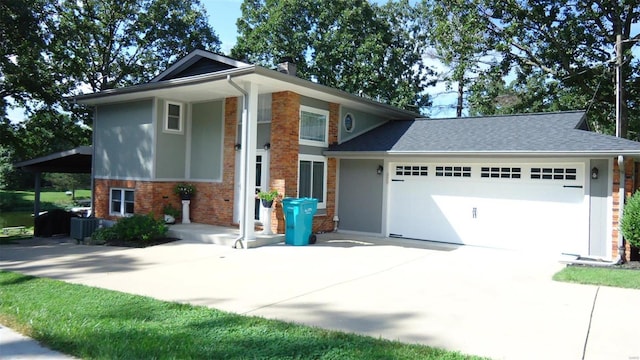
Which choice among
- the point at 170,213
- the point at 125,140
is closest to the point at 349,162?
the point at 170,213

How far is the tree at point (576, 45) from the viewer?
1988 cm

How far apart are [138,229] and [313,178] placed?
469 cm

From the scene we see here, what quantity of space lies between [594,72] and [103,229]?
816 inches

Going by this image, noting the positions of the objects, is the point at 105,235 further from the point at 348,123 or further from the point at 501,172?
the point at 501,172

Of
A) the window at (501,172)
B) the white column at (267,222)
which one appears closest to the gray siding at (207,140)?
the white column at (267,222)

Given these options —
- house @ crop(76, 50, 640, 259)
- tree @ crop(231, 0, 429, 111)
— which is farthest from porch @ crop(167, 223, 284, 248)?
tree @ crop(231, 0, 429, 111)

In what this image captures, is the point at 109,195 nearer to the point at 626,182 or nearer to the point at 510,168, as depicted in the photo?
the point at 510,168

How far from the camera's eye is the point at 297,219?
35.6ft

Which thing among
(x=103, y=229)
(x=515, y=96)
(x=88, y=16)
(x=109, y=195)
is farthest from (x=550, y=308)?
(x=88, y=16)

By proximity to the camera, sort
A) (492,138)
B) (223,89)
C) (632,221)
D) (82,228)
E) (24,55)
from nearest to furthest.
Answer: (632,221), (492,138), (223,89), (82,228), (24,55)

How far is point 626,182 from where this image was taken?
9250mm

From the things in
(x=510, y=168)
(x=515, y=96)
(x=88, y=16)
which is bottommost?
(x=510, y=168)

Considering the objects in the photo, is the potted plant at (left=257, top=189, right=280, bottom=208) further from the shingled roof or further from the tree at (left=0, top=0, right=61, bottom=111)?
the tree at (left=0, top=0, right=61, bottom=111)

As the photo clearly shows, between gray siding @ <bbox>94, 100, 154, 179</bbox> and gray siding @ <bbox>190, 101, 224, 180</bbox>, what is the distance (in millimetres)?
1276
